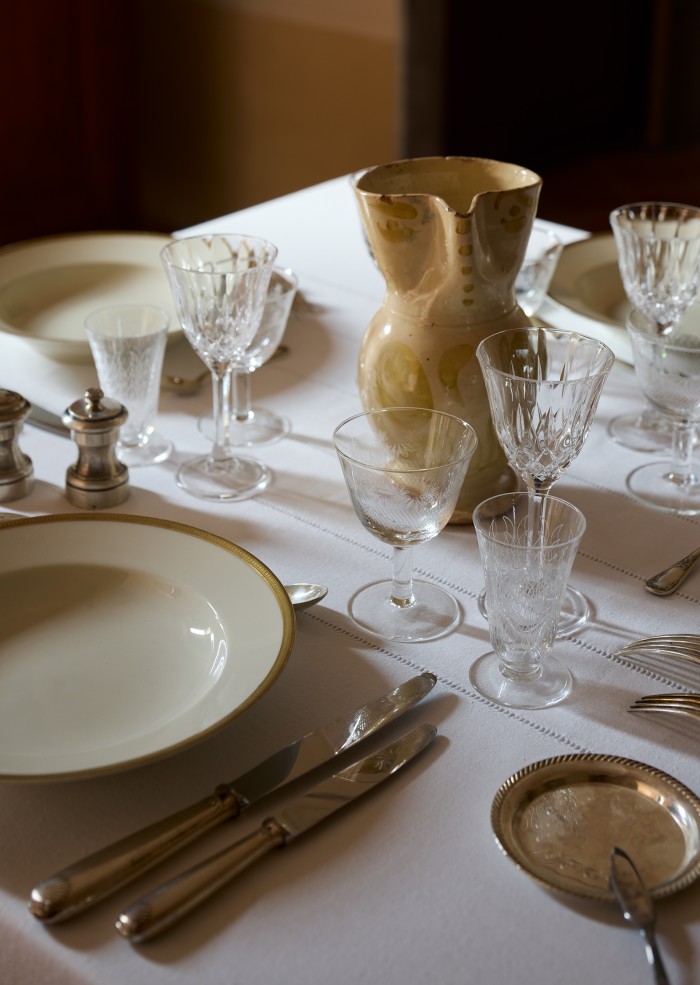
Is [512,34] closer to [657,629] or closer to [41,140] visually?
[41,140]

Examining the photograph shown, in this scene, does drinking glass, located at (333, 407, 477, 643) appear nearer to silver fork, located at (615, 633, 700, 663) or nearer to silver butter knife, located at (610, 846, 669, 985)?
silver fork, located at (615, 633, 700, 663)

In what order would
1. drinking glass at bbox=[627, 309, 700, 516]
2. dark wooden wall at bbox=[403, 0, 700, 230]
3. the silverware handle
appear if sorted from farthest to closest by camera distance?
dark wooden wall at bbox=[403, 0, 700, 230], drinking glass at bbox=[627, 309, 700, 516], the silverware handle

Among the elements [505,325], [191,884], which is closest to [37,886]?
[191,884]

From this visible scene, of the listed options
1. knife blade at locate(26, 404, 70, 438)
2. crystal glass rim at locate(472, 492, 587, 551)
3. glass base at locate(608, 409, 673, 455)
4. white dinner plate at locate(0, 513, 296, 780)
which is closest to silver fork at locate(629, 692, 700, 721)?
crystal glass rim at locate(472, 492, 587, 551)

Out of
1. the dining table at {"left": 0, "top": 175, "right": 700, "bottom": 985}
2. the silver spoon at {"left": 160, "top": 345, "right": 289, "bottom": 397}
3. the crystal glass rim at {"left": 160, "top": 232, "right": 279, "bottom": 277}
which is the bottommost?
the dining table at {"left": 0, "top": 175, "right": 700, "bottom": 985}

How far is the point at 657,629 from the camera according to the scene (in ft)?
2.56

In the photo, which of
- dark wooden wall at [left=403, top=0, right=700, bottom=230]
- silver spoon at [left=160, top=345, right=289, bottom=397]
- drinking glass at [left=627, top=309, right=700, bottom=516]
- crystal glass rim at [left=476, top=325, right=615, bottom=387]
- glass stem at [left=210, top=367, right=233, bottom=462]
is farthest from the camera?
dark wooden wall at [left=403, top=0, right=700, bottom=230]

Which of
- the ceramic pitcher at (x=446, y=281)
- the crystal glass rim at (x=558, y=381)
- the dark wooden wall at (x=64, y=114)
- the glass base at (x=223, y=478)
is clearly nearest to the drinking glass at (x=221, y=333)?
the glass base at (x=223, y=478)

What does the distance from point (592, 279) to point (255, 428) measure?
447 mm

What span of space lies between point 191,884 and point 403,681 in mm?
215

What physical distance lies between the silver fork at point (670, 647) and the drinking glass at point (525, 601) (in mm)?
50

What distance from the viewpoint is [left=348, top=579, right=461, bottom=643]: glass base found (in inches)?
30.4

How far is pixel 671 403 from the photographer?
2.99 feet

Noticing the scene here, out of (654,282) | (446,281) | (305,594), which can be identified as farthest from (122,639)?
(654,282)
